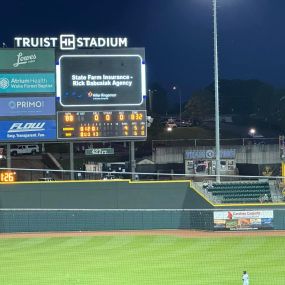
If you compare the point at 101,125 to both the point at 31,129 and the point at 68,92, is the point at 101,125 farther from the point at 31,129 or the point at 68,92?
the point at 31,129

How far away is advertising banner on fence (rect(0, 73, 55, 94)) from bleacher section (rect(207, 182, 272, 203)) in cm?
1064

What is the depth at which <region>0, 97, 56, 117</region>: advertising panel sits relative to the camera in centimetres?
2522

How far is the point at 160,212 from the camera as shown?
90.8ft

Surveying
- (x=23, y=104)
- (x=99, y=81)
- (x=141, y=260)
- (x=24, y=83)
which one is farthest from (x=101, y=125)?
(x=141, y=260)

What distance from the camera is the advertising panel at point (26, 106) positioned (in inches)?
993

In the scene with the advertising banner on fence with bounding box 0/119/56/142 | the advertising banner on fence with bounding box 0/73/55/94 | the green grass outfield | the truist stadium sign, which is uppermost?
the truist stadium sign

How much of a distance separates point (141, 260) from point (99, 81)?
9.48 meters

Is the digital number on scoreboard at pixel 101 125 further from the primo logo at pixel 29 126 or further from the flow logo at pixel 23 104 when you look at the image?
the flow logo at pixel 23 104

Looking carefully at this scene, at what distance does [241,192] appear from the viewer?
28891 mm

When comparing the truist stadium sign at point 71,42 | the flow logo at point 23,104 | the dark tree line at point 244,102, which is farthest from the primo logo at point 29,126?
the dark tree line at point 244,102

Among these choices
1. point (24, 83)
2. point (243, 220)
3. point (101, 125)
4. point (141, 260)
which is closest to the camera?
point (141, 260)

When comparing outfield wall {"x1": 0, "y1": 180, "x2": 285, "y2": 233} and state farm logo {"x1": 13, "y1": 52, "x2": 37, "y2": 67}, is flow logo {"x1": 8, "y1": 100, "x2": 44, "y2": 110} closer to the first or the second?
state farm logo {"x1": 13, "y1": 52, "x2": 37, "y2": 67}

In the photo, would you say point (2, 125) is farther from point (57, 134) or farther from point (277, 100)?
point (277, 100)

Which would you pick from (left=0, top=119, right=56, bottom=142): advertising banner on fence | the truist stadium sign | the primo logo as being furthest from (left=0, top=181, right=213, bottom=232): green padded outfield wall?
the truist stadium sign
